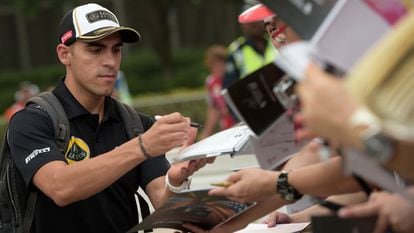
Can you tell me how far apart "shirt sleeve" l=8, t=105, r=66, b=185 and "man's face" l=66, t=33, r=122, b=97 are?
1.14ft

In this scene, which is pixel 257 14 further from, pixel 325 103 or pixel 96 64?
pixel 325 103

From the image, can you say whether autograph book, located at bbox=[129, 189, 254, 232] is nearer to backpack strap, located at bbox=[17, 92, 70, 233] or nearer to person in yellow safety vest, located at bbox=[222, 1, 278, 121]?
backpack strap, located at bbox=[17, 92, 70, 233]

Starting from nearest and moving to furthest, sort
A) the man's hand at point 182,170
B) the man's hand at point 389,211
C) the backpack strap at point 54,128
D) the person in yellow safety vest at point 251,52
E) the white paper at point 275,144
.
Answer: the man's hand at point 389,211 → the white paper at point 275,144 → the man's hand at point 182,170 → the backpack strap at point 54,128 → the person in yellow safety vest at point 251,52

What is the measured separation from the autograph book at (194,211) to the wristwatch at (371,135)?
4.80 ft

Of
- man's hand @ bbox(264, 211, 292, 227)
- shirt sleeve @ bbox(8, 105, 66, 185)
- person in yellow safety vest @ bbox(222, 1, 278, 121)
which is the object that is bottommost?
person in yellow safety vest @ bbox(222, 1, 278, 121)

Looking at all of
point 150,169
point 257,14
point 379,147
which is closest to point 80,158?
point 150,169

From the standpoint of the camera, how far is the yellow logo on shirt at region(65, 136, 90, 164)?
18.0 feet

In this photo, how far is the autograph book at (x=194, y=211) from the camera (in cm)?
466

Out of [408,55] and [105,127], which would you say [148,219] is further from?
[408,55]

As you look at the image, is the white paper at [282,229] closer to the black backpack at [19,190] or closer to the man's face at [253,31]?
the black backpack at [19,190]

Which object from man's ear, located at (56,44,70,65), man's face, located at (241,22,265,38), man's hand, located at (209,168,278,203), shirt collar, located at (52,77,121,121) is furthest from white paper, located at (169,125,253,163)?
man's face, located at (241,22,265,38)

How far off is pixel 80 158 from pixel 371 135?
2.63 metres

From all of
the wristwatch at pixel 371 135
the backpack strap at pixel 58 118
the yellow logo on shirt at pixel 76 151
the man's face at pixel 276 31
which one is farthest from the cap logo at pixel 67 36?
the wristwatch at pixel 371 135

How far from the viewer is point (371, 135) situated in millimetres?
3119
